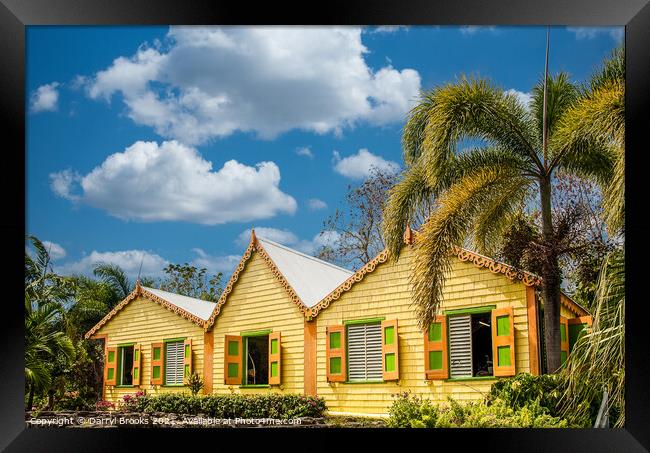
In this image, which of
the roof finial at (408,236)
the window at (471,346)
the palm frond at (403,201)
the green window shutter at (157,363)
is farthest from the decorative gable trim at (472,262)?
the green window shutter at (157,363)

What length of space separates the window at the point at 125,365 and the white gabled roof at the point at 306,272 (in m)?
2.36

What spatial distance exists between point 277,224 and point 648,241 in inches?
196

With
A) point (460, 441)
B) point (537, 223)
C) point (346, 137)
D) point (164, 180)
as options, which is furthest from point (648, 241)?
point (164, 180)

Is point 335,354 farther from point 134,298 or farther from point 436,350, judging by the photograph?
point 134,298

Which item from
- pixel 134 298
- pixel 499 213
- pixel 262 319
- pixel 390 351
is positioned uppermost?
pixel 499 213

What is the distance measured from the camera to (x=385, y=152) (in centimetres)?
876

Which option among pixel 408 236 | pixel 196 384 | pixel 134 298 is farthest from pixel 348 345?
pixel 134 298

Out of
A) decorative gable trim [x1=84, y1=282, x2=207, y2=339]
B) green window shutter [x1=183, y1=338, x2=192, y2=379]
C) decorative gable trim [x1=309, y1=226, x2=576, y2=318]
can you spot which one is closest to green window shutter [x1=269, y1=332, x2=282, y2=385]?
decorative gable trim [x1=309, y1=226, x2=576, y2=318]

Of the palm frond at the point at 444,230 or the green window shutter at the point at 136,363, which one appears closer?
the palm frond at the point at 444,230

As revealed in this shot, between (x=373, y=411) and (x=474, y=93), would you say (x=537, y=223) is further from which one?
(x=373, y=411)

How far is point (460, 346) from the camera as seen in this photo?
24.8 feet
